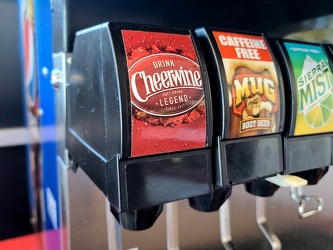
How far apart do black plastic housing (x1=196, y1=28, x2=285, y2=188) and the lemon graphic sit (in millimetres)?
102

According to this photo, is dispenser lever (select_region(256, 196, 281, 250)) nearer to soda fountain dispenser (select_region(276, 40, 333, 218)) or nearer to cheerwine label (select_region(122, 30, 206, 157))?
soda fountain dispenser (select_region(276, 40, 333, 218))

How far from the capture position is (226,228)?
0.74 meters

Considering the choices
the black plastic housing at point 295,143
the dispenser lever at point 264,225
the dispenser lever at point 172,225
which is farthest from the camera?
the dispenser lever at point 264,225

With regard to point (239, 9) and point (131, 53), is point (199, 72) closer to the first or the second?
point (131, 53)

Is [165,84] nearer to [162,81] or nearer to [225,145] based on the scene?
[162,81]

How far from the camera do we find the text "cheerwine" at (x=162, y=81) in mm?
397

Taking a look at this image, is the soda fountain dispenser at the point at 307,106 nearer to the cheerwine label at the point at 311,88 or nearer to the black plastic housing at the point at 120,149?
the cheerwine label at the point at 311,88

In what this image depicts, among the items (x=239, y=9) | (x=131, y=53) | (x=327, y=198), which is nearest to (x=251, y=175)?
(x=131, y=53)

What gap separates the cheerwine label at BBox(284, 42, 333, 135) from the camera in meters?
0.55

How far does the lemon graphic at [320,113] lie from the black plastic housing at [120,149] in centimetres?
21

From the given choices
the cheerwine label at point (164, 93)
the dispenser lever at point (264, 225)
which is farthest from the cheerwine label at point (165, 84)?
the dispenser lever at point (264, 225)

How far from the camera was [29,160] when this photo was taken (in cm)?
131

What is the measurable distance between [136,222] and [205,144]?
0.16 metres

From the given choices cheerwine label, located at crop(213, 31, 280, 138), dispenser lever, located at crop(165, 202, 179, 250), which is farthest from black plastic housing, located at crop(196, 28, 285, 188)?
dispenser lever, located at crop(165, 202, 179, 250)
